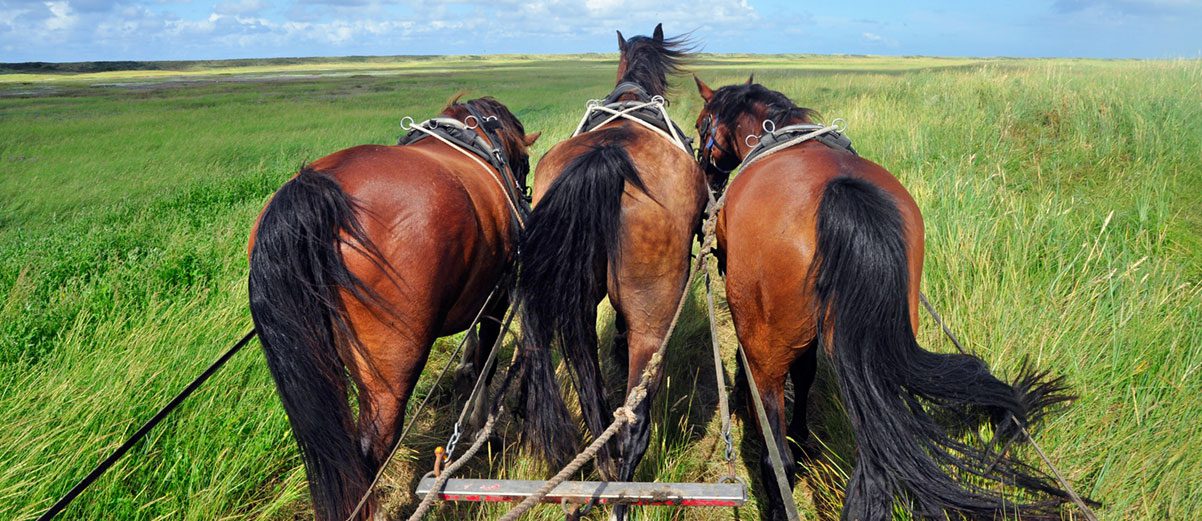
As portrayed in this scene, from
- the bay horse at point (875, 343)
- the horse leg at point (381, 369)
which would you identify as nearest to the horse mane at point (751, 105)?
the bay horse at point (875, 343)

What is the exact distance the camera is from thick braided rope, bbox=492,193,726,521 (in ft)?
6.57

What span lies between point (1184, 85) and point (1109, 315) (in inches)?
275

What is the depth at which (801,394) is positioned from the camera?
3.19 metres

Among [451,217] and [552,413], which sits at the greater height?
[451,217]

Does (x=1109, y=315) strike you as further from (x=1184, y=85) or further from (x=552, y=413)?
(x=1184, y=85)

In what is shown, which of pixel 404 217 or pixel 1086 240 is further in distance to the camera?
pixel 1086 240

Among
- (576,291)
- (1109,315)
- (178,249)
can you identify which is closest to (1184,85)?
(1109,315)

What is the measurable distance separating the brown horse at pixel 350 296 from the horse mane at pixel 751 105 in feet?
7.04

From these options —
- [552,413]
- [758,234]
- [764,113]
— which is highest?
[764,113]

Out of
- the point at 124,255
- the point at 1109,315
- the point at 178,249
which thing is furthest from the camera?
the point at 124,255

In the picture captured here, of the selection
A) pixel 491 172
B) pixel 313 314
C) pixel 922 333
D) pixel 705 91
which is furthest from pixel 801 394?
pixel 705 91

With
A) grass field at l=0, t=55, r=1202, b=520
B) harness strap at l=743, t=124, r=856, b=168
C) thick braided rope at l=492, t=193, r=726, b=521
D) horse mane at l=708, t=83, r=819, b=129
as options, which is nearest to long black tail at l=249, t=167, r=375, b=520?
thick braided rope at l=492, t=193, r=726, b=521

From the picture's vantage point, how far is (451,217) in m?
2.49

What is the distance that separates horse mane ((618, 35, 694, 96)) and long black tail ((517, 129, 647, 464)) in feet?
5.29
